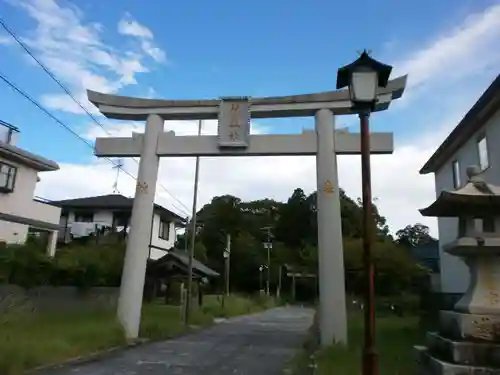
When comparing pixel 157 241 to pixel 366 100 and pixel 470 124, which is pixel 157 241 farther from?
pixel 366 100

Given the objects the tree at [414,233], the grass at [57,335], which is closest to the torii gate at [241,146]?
the grass at [57,335]

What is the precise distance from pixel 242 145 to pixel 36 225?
12.1 meters

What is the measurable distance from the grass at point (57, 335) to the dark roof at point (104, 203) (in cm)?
1369

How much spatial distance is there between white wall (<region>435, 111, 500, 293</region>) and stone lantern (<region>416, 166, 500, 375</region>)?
5.61 m

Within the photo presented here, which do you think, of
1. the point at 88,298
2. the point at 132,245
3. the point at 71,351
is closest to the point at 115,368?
the point at 71,351

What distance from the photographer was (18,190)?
63.9 ft

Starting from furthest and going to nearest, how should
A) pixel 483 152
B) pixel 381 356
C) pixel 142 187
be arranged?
pixel 142 187
pixel 483 152
pixel 381 356

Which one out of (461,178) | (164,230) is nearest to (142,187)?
(461,178)

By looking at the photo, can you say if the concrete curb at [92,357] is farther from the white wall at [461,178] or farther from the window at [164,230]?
the window at [164,230]

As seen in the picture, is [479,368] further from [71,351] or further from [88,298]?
[88,298]

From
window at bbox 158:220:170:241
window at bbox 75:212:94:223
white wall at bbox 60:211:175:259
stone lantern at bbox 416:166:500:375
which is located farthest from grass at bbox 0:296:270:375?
window at bbox 158:220:170:241

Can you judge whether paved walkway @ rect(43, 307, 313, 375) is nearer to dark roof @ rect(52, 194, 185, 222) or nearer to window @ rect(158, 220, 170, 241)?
dark roof @ rect(52, 194, 185, 222)

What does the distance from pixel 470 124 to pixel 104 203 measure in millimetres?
23184

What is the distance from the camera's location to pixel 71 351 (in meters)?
9.89
